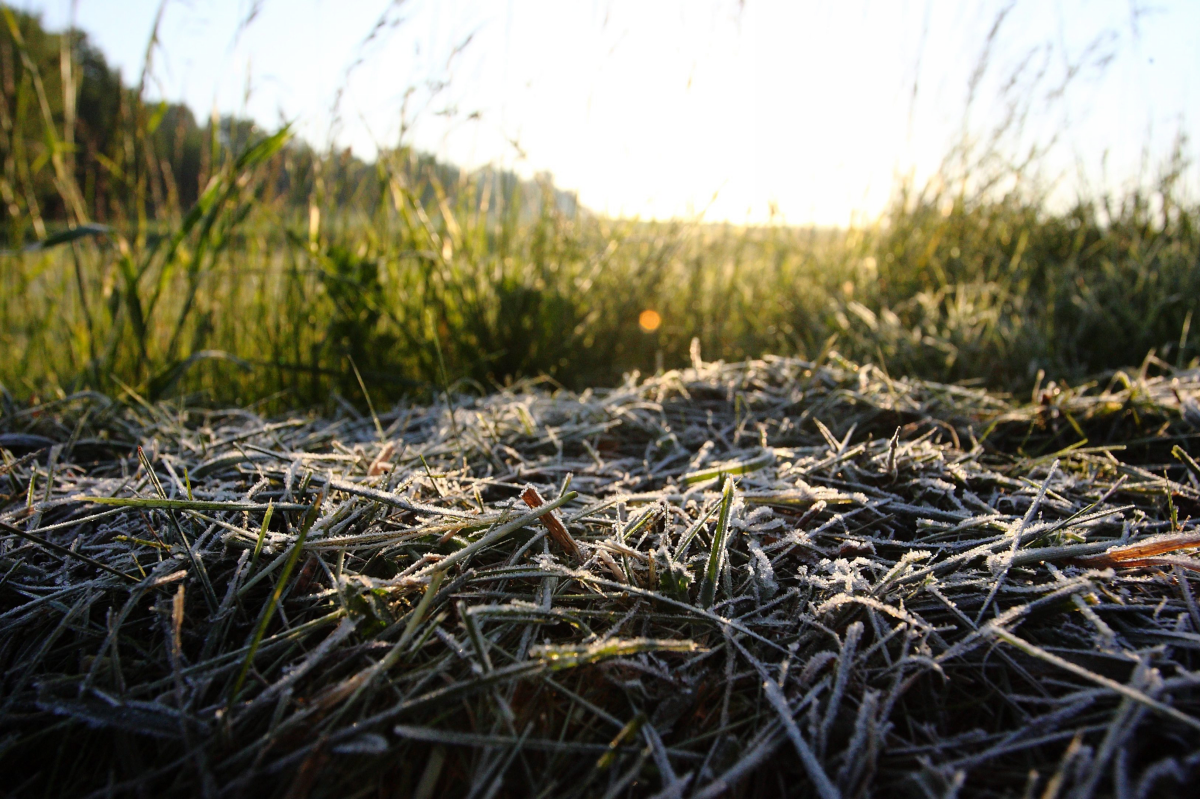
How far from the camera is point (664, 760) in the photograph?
21.5 inches

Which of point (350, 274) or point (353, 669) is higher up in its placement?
point (350, 274)

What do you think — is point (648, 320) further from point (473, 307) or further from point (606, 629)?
point (606, 629)

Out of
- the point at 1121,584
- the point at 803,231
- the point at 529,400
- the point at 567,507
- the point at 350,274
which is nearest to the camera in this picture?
the point at 1121,584

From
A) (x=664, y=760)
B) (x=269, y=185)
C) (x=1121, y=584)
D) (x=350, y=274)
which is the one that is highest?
(x=269, y=185)

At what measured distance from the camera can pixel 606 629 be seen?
706 millimetres

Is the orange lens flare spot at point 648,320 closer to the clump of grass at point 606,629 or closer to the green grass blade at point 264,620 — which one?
the clump of grass at point 606,629

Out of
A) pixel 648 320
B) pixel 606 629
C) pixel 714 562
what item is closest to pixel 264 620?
pixel 606 629

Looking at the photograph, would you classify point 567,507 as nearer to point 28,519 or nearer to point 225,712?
point 225,712

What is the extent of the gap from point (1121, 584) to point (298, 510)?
41.3 inches

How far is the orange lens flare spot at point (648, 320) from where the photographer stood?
208cm

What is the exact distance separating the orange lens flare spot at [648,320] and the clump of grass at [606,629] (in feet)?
3.48

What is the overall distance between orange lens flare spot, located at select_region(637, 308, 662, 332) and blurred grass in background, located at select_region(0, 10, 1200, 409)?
0.7 inches

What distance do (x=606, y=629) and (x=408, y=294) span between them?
146 centimetres

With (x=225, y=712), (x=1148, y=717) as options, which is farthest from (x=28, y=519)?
(x=1148, y=717)
